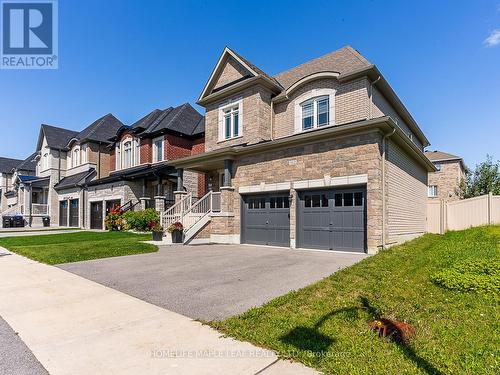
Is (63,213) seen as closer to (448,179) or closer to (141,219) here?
(141,219)

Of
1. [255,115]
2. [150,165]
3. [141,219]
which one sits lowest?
[141,219]

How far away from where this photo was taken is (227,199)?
14273 mm

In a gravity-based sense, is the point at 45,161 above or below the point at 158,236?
above

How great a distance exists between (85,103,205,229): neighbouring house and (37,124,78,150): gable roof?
9.73m

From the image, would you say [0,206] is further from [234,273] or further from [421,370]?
[421,370]

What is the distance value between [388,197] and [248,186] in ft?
19.7

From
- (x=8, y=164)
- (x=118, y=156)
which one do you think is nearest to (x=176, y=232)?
(x=118, y=156)

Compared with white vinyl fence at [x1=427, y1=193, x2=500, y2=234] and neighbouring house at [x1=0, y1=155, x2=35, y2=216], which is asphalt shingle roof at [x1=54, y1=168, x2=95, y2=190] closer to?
neighbouring house at [x1=0, y1=155, x2=35, y2=216]

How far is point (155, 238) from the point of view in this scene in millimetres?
14430

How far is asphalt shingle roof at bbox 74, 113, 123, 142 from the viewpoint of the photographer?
91.5ft

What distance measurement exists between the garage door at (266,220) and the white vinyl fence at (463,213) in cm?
1020

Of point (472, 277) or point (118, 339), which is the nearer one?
point (118, 339)

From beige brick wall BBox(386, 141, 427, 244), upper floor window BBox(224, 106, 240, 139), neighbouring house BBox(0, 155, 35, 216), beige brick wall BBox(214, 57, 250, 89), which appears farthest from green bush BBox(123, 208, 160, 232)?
neighbouring house BBox(0, 155, 35, 216)

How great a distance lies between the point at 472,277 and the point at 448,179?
28447mm
